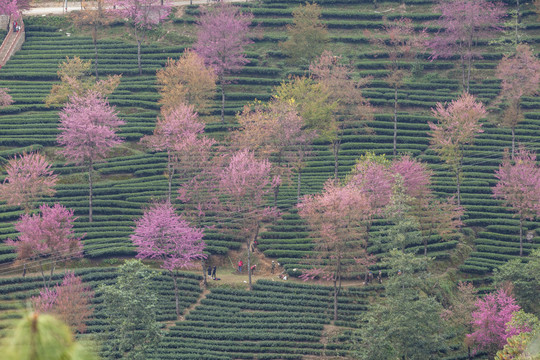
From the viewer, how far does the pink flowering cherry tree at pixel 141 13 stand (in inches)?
2601

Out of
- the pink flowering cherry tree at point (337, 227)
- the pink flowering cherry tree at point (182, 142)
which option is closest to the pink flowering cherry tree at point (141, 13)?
the pink flowering cherry tree at point (182, 142)

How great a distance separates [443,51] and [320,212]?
28720mm

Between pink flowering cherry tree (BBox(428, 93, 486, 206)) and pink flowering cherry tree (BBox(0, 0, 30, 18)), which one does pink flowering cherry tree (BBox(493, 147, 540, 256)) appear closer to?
pink flowering cherry tree (BBox(428, 93, 486, 206))

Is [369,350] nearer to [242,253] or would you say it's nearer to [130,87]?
[242,253]

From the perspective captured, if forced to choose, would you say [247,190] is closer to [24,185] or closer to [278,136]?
[278,136]

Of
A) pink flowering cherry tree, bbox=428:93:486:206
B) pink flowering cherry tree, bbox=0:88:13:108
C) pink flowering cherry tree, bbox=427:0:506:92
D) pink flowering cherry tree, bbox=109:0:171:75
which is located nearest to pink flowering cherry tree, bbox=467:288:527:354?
pink flowering cherry tree, bbox=428:93:486:206

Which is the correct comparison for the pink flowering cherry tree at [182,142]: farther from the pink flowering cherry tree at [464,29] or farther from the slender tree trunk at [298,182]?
the pink flowering cherry tree at [464,29]

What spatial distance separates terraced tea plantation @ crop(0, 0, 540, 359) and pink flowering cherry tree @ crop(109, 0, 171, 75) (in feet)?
5.43

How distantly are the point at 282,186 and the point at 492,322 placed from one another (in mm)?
19732

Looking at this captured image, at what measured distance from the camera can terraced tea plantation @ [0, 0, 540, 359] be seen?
125 ft

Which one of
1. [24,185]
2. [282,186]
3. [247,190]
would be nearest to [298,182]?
[282,186]

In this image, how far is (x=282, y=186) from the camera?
50938 mm

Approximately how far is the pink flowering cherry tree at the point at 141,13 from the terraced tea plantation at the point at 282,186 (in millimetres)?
1656

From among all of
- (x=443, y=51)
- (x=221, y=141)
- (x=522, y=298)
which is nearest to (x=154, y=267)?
(x=221, y=141)
